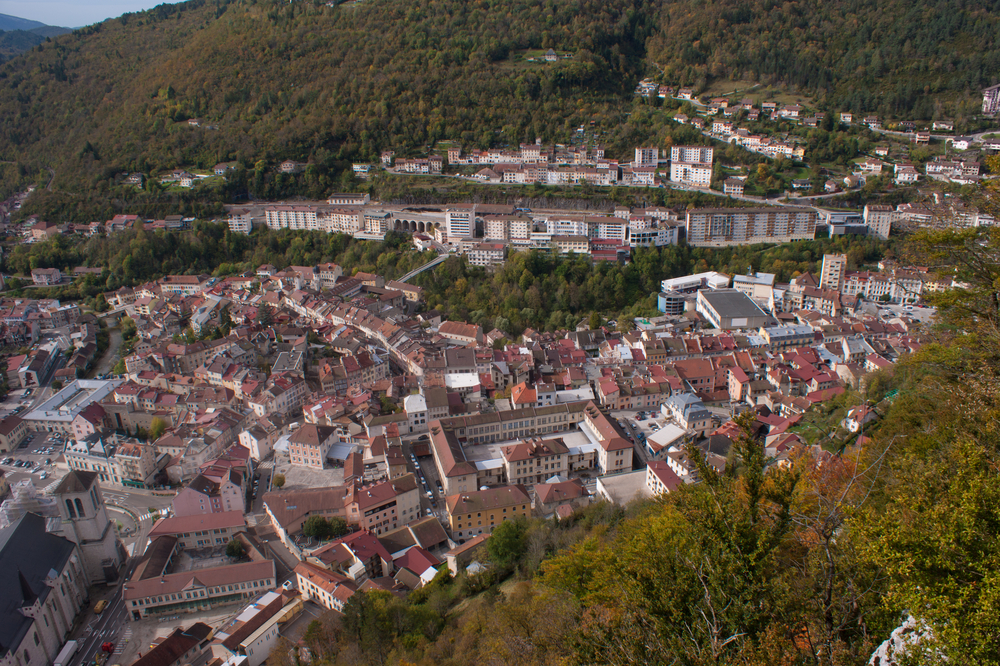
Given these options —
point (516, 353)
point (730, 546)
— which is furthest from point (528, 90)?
point (730, 546)

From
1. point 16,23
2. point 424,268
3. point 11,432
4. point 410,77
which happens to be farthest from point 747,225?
point 16,23

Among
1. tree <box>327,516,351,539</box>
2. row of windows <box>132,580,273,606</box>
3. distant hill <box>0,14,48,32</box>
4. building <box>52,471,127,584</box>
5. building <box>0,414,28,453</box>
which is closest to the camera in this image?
row of windows <box>132,580,273,606</box>

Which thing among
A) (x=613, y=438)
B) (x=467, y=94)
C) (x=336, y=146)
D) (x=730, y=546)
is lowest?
(x=613, y=438)

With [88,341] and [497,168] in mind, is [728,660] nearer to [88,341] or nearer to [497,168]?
[88,341]

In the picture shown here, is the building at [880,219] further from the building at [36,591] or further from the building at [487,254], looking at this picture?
the building at [36,591]

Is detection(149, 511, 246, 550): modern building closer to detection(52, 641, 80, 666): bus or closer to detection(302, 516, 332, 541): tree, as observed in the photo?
detection(302, 516, 332, 541): tree

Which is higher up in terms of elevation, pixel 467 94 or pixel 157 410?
pixel 467 94

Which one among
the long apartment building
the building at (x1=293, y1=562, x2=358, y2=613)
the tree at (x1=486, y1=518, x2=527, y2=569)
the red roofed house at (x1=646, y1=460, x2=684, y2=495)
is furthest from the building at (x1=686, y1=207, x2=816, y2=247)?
the building at (x1=293, y1=562, x2=358, y2=613)
